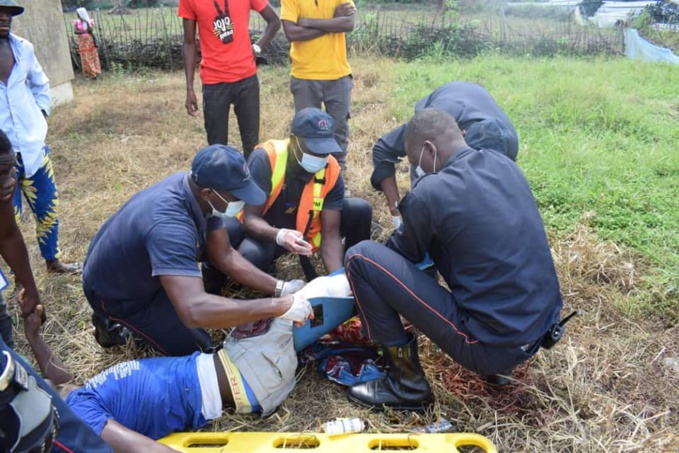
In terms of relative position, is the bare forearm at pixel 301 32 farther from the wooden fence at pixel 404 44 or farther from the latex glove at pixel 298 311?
the wooden fence at pixel 404 44

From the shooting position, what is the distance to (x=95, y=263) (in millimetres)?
2639

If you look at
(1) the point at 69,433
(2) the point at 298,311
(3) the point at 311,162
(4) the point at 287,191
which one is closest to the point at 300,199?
(4) the point at 287,191

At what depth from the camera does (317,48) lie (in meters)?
4.55

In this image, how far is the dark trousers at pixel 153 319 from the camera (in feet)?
8.96

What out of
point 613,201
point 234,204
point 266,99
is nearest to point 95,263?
point 234,204

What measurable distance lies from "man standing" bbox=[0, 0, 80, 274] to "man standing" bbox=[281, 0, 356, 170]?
1995 millimetres

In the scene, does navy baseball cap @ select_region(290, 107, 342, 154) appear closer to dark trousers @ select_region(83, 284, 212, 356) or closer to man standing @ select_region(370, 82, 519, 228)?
man standing @ select_region(370, 82, 519, 228)

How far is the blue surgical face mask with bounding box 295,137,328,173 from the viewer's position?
10.5 ft

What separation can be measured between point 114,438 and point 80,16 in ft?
33.5

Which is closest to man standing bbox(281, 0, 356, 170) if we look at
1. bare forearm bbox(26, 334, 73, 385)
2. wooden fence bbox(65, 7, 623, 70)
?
bare forearm bbox(26, 334, 73, 385)

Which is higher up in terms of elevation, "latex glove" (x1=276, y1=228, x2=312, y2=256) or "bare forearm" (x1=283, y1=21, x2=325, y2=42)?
"bare forearm" (x1=283, y1=21, x2=325, y2=42)

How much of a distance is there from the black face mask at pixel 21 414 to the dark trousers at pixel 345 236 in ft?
6.23

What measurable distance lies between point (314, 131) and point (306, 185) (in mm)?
357

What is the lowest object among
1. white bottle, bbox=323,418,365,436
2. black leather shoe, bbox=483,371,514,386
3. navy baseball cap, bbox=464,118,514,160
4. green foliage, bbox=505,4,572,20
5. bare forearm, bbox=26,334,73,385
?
white bottle, bbox=323,418,365,436
